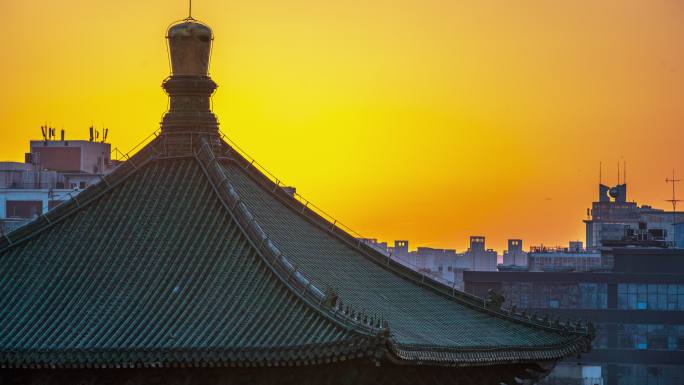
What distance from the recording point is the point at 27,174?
158m

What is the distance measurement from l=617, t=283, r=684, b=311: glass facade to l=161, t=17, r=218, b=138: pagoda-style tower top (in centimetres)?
9429

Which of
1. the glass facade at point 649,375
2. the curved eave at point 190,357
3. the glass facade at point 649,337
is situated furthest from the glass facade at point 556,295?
the curved eave at point 190,357

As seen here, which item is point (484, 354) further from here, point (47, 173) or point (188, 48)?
point (47, 173)

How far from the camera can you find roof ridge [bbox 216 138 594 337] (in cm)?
6022

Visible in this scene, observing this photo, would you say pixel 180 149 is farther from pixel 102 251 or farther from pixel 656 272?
pixel 656 272

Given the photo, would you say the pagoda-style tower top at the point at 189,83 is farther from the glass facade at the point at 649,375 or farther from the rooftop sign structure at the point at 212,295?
the glass facade at the point at 649,375

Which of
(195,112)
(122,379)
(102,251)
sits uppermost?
(195,112)

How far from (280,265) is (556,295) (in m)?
102

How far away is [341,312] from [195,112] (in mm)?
12634

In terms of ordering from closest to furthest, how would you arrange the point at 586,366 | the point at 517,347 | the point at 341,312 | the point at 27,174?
the point at 341,312 → the point at 517,347 → the point at 586,366 → the point at 27,174

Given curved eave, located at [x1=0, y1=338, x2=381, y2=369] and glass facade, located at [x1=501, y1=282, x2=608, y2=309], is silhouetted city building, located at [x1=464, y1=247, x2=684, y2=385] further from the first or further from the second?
curved eave, located at [x1=0, y1=338, x2=381, y2=369]

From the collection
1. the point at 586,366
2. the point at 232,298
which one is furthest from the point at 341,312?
the point at 586,366

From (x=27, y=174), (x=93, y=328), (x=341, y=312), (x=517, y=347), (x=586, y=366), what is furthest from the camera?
(x=27, y=174)

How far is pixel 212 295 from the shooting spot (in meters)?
53.2
